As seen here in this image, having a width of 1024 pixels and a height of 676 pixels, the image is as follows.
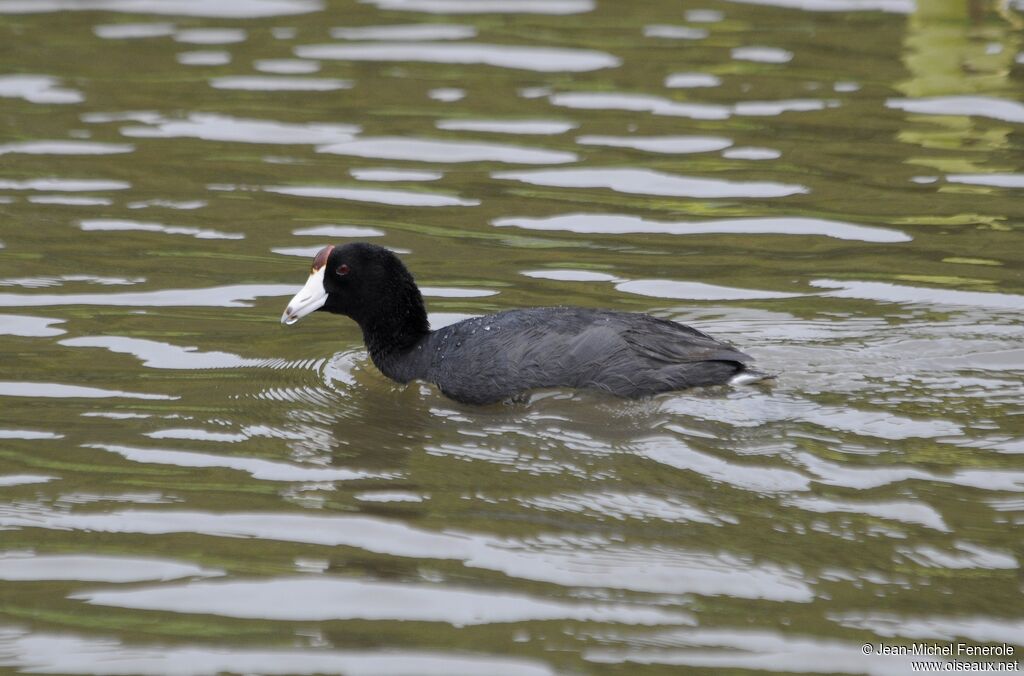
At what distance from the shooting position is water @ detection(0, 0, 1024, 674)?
4914 millimetres

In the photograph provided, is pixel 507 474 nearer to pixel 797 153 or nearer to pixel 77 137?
pixel 797 153

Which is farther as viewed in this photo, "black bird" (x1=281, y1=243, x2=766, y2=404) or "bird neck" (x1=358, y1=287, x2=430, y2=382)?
"bird neck" (x1=358, y1=287, x2=430, y2=382)

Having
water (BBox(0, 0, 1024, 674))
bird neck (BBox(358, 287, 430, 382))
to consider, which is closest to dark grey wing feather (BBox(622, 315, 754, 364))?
water (BBox(0, 0, 1024, 674))

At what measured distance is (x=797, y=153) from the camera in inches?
425

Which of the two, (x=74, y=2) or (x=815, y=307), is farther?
(x=74, y=2)

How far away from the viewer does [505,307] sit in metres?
8.35

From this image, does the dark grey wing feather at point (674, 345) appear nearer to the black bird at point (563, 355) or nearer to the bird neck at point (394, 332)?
the black bird at point (563, 355)

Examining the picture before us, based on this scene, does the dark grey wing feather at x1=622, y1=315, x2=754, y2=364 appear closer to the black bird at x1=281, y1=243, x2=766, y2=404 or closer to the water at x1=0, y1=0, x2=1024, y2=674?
the black bird at x1=281, y1=243, x2=766, y2=404

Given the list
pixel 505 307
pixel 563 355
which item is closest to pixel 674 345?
pixel 563 355

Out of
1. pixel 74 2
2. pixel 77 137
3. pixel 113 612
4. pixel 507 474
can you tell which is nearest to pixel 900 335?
pixel 507 474

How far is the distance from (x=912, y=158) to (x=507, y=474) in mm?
5644

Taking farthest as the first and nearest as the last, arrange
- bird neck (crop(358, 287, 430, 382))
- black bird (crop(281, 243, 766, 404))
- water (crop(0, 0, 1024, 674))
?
bird neck (crop(358, 287, 430, 382))
black bird (crop(281, 243, 766, 404))
water (crop(0, 0, 1024, 674))

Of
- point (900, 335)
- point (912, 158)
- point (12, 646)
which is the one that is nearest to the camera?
point (12, 646)

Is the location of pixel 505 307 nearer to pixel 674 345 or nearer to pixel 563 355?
pixel 563 355
